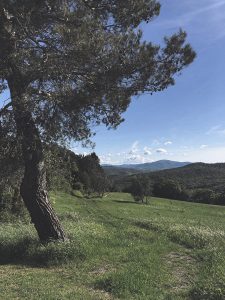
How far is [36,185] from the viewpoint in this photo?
51.4ft

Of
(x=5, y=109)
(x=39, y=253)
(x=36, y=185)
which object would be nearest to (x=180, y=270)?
(x=39, y=253)

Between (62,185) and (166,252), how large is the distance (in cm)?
769

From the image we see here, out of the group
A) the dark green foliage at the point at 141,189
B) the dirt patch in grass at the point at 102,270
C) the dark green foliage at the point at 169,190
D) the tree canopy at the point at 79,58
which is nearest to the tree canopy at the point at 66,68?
the tree canopy at the point at 79,58

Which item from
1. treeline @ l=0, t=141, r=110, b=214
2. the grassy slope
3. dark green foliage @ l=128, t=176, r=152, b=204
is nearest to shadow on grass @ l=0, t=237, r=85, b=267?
the grassy slope

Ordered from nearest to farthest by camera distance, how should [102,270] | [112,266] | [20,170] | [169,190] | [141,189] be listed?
[102,270] < [112,266] < [20,170] < [141,189] < [169,190]

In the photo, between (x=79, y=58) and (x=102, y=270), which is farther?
(x=79, y=58)

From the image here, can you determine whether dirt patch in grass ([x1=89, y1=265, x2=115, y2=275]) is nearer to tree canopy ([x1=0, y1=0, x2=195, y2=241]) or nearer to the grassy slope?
the grassy slope

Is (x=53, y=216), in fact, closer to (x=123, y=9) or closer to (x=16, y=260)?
(x=16, y=260)

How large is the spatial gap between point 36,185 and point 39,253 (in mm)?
2483

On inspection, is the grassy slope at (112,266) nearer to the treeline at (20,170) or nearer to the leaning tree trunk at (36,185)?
the leaning tree trunk at (36,185)

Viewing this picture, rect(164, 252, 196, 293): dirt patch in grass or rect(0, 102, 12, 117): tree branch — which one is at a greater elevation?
rect(0, 102, 12, 117): tree branch

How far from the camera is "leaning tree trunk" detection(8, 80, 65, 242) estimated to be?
50.1 ft

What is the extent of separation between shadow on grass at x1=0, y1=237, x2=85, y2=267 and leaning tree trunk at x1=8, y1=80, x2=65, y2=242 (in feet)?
2.04

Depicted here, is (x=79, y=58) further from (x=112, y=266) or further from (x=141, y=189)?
(x=141, y=189)
